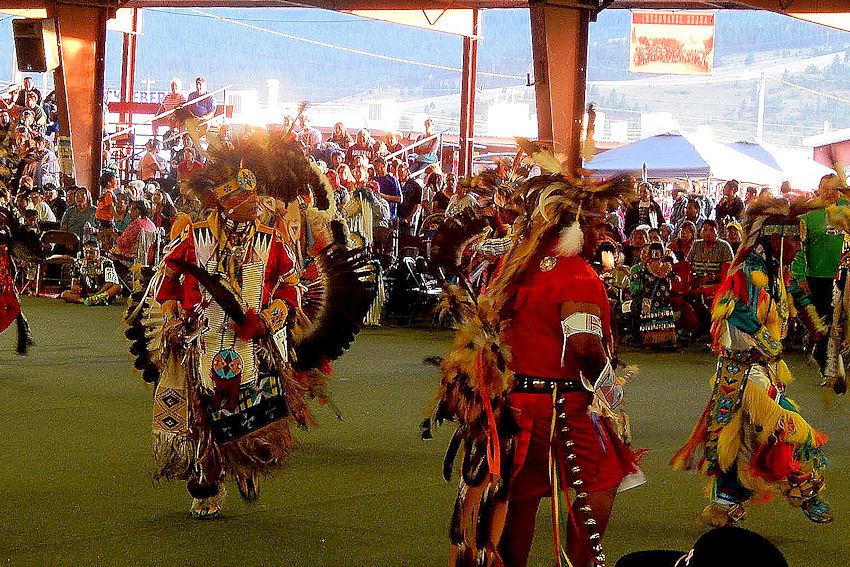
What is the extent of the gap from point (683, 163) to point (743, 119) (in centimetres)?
1218

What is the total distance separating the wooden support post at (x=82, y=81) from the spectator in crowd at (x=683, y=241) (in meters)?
9.68

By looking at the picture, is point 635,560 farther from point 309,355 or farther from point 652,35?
point 652,35

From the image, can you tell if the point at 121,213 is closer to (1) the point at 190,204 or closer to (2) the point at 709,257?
(2) the point at 709,257

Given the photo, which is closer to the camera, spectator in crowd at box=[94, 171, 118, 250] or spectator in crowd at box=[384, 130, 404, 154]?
spectator in crowd at box=[94, 171, 118, 250]

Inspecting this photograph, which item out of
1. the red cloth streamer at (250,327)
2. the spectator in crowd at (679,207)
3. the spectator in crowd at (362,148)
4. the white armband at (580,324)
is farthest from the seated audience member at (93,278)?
the white armband at (580,324)

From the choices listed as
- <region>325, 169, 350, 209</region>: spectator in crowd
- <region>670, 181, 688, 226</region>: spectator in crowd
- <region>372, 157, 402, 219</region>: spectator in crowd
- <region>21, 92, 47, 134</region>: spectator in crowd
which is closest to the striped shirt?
<region>670, 181, 688, 226</region>: spectator in crowd

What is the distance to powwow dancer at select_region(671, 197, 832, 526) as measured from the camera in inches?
190

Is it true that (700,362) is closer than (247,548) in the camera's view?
No

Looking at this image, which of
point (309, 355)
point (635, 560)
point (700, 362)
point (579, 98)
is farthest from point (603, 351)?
point (579, 98)

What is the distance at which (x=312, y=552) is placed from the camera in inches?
180

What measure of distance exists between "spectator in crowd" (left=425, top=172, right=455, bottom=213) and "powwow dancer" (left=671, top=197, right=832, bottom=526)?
6784 millimetres

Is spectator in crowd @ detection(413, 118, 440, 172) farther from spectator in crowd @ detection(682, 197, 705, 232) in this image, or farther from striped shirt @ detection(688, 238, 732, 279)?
striped shirt @ detection(688, 238, 732, 279)

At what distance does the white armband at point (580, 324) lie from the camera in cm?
353

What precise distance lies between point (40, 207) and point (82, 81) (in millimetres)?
3034
